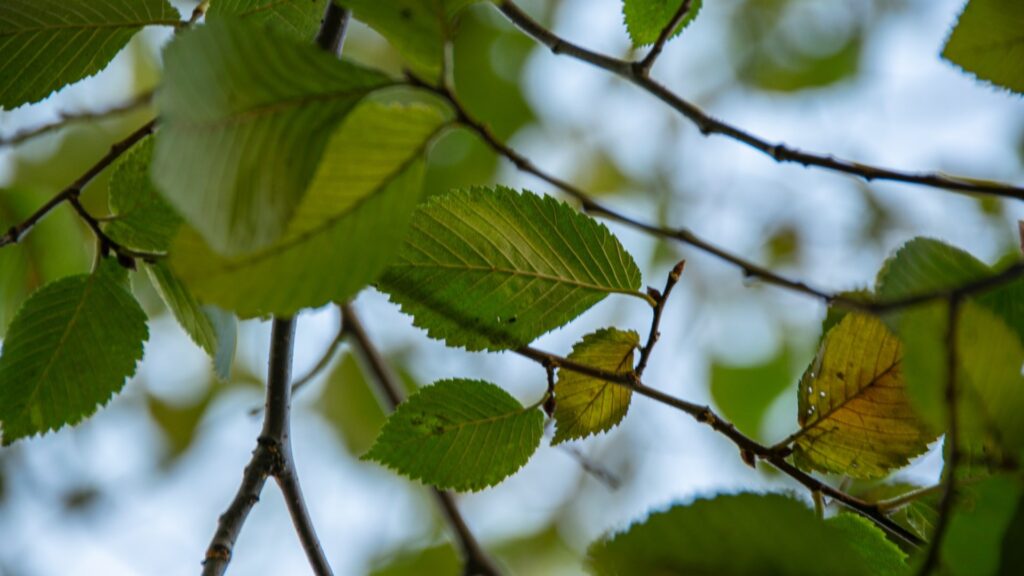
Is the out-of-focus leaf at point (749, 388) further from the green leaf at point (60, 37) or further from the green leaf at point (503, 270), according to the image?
the green leaf at point (60, 37)

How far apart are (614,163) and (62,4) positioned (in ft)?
5.38

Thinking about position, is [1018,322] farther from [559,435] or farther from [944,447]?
[559,435]

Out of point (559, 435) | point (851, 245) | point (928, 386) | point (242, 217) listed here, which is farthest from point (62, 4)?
point (851, 245)

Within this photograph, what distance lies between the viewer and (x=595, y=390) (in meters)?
0.52

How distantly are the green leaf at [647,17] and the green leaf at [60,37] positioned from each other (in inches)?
10.1

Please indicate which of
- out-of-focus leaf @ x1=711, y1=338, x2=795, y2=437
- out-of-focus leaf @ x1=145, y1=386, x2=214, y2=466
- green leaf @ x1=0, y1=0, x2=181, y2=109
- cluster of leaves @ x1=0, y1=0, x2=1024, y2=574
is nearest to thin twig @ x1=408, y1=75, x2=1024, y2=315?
cluster of leaves @ x1=0, y1=0, x2=1024, y2=574

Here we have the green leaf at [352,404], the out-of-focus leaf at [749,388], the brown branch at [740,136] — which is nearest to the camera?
the brown branch at [740,136]

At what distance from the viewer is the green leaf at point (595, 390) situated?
52cm

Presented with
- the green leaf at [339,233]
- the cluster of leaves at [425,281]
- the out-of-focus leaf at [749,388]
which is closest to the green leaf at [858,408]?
the cluster of leaves at [425,281]

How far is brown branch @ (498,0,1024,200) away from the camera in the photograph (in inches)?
16.7

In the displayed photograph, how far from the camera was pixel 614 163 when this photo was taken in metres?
2.09

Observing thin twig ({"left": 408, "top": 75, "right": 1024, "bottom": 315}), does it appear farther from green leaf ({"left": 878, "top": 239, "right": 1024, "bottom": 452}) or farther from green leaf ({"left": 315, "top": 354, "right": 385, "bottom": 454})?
green leaf ({"left": 315, "top": 354, "right": 385, "bottom": 454})

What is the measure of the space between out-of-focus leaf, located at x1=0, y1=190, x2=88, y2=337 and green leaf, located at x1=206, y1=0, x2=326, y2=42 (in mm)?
252

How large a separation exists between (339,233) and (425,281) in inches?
4.6
